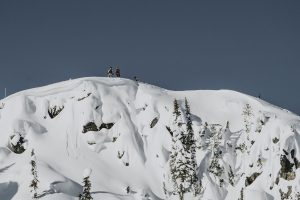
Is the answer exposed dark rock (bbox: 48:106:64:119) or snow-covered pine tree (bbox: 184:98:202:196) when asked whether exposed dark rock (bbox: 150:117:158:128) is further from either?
exposed dark rock (bbox: 48:106:64:119)

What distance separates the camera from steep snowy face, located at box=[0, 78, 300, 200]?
106 metres

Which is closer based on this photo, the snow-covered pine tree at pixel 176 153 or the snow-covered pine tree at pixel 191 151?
the snow-covered pine tree at pixel 176 153

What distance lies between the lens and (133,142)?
4700 inches

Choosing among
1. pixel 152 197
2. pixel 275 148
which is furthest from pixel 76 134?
pixel 275 148

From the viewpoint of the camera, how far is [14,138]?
115625 millimetres

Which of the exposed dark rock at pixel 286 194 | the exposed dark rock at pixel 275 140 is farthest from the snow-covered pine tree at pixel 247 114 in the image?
the exposed dark rock at pixel 286 194

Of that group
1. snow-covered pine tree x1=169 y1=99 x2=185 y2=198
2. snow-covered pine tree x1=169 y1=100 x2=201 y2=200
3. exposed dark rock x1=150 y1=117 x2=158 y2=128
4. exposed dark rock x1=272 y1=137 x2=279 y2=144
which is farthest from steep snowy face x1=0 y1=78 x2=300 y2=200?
snow-covered pine tree x1=169 y1=100 x2=201 y2=200

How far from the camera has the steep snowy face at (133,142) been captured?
4158 inches

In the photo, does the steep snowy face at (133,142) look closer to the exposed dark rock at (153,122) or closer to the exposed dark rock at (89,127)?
the exposed dark rock at (153,122)

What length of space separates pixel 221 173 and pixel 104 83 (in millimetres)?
36342

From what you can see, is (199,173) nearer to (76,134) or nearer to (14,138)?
(76,134)

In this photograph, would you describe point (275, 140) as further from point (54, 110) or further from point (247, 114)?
point (54, 110)

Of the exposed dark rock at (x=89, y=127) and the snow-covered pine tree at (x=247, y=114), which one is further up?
the snow-covered pine tree at (x=247, y=114)

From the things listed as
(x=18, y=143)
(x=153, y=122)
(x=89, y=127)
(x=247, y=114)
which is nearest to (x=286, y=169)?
(x=247, y=114)
